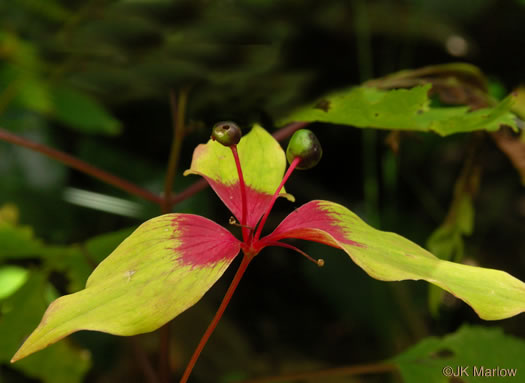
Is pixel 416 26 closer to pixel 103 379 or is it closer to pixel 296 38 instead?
pixel 296 38

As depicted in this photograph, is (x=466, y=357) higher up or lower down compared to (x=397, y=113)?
lower down

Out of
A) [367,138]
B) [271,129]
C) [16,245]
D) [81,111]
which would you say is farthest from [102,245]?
[367,138]

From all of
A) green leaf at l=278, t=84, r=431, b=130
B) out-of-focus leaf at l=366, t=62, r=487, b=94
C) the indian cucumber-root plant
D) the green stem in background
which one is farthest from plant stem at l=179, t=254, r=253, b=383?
the green stem in background

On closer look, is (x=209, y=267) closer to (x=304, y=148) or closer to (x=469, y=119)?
(x=304, y=148)

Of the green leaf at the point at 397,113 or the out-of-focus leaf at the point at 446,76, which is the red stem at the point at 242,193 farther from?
the out-of-focus leaf at the point at 446,76

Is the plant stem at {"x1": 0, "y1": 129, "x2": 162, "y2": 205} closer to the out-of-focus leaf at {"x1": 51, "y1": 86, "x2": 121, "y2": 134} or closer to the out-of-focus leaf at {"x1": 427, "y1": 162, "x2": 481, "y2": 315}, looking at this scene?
the out-of-focus leaf at {"x1": 427, "y1": 162, "x2": 481, "y2": 315}

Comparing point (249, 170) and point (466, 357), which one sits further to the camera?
point (466, 357)

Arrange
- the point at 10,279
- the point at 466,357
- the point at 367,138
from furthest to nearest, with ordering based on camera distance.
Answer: the point at 367,138
the point at 10,279
the point at 466,357

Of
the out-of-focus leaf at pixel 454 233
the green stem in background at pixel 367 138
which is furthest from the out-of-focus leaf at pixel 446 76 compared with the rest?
the green stem in background at pixel 367 138

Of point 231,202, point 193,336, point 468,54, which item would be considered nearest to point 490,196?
point 468,54
